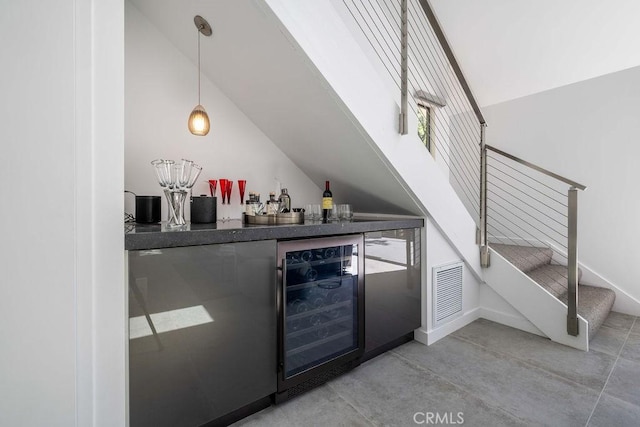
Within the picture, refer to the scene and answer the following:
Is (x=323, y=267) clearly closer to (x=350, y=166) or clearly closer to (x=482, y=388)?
(x=350, y=166)

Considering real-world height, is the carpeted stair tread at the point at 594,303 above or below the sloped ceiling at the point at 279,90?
below

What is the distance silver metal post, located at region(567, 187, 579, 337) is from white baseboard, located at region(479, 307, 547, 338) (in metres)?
0.27

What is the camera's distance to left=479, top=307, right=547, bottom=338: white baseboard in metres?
2.42

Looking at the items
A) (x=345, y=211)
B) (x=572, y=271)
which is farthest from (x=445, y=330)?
(x=345, y=211)

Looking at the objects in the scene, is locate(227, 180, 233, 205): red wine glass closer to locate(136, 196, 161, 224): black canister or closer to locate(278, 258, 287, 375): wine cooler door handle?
locate(136, 196, 161, 224): black canister

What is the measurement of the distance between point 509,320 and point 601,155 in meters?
1.96

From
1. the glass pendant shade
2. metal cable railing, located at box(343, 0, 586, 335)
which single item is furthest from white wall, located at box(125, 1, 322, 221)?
metal cable railing, located at box(343, 0, 586, 335)

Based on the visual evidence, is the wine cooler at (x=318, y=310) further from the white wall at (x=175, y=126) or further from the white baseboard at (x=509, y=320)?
the white baseboard at (x=509, y=320)

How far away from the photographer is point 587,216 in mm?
2973

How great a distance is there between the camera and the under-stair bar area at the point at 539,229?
2.24m

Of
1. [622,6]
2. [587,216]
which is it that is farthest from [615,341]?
[622,6]

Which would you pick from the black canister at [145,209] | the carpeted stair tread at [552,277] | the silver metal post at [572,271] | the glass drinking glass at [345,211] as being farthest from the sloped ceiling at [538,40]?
the black canister at [145,209]

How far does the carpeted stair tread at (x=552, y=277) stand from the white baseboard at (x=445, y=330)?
2.03ft

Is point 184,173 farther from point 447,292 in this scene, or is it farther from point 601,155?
point 601,155
